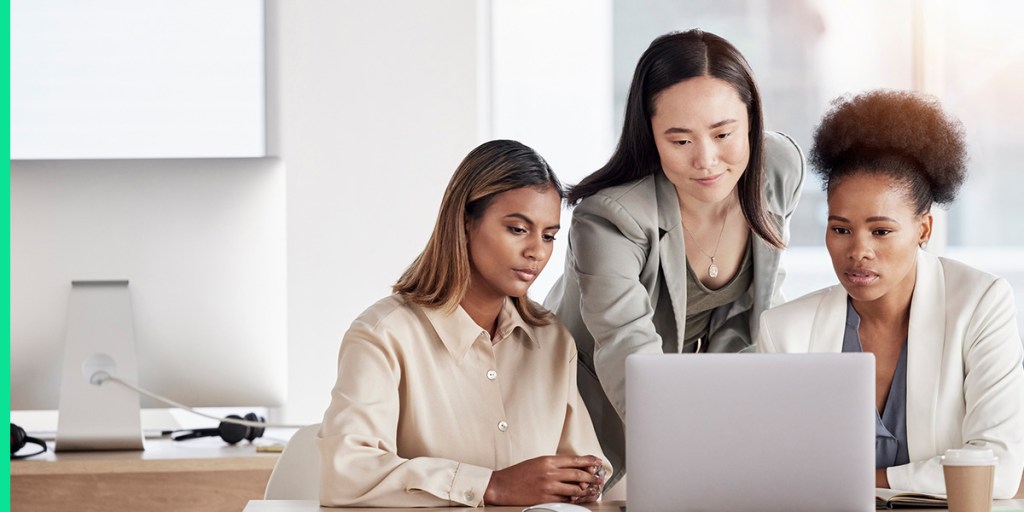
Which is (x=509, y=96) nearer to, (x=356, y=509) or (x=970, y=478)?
(x=356, y=509)

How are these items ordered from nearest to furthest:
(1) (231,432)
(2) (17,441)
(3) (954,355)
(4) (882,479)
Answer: (4) (882,479) < (3) (954,355) < (2) (17,441) < (1) (231,432)

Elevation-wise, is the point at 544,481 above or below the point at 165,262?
below

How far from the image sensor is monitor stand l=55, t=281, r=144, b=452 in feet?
7.46

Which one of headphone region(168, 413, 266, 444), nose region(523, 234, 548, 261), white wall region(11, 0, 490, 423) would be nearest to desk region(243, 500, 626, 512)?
nose region(523, 234, 548, 261)

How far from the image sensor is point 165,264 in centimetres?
230

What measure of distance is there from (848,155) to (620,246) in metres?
0.42

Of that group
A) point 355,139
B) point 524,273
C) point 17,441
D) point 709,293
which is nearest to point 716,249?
point 709,293

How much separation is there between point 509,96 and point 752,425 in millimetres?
2699

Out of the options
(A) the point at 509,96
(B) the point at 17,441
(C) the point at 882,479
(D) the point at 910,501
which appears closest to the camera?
(D) the point at 910,501

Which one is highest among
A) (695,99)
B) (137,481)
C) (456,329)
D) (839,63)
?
(839,63)

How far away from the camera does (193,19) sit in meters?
3.88

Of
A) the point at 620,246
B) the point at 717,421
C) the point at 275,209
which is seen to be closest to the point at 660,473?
the point at 717,421

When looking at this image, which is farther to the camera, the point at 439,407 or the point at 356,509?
the point at 439,407

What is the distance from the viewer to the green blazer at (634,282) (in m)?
1.96
